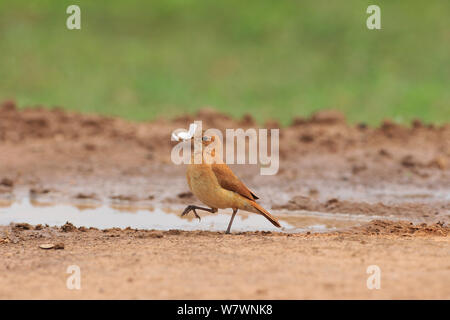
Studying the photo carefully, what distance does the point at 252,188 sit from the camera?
1164 cm

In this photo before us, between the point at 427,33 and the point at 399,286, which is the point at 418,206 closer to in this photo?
the point at 399,286

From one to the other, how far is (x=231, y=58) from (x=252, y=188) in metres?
9.56

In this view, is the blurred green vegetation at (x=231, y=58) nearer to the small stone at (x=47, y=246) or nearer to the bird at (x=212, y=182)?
the bird at (x=212, y=182)

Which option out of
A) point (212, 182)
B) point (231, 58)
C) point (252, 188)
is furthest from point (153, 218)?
point (231, 58)

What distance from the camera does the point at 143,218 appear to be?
9.77 meters

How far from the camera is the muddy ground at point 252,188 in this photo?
5.95 metres

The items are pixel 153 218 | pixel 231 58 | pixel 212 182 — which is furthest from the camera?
pixel 231 58

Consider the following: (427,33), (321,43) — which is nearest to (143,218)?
(321,43)

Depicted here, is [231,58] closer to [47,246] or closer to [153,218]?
[153,218]

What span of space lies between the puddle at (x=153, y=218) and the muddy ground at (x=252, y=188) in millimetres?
378

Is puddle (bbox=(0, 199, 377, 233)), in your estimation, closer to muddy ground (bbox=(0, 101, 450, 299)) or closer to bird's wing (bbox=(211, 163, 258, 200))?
muddy ground (bbox=(0, 101, 450, 299))

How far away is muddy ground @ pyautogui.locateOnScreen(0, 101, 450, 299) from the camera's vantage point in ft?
19.5

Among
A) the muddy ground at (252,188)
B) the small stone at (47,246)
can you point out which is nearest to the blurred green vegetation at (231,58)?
the muddy ground at (252,188)
